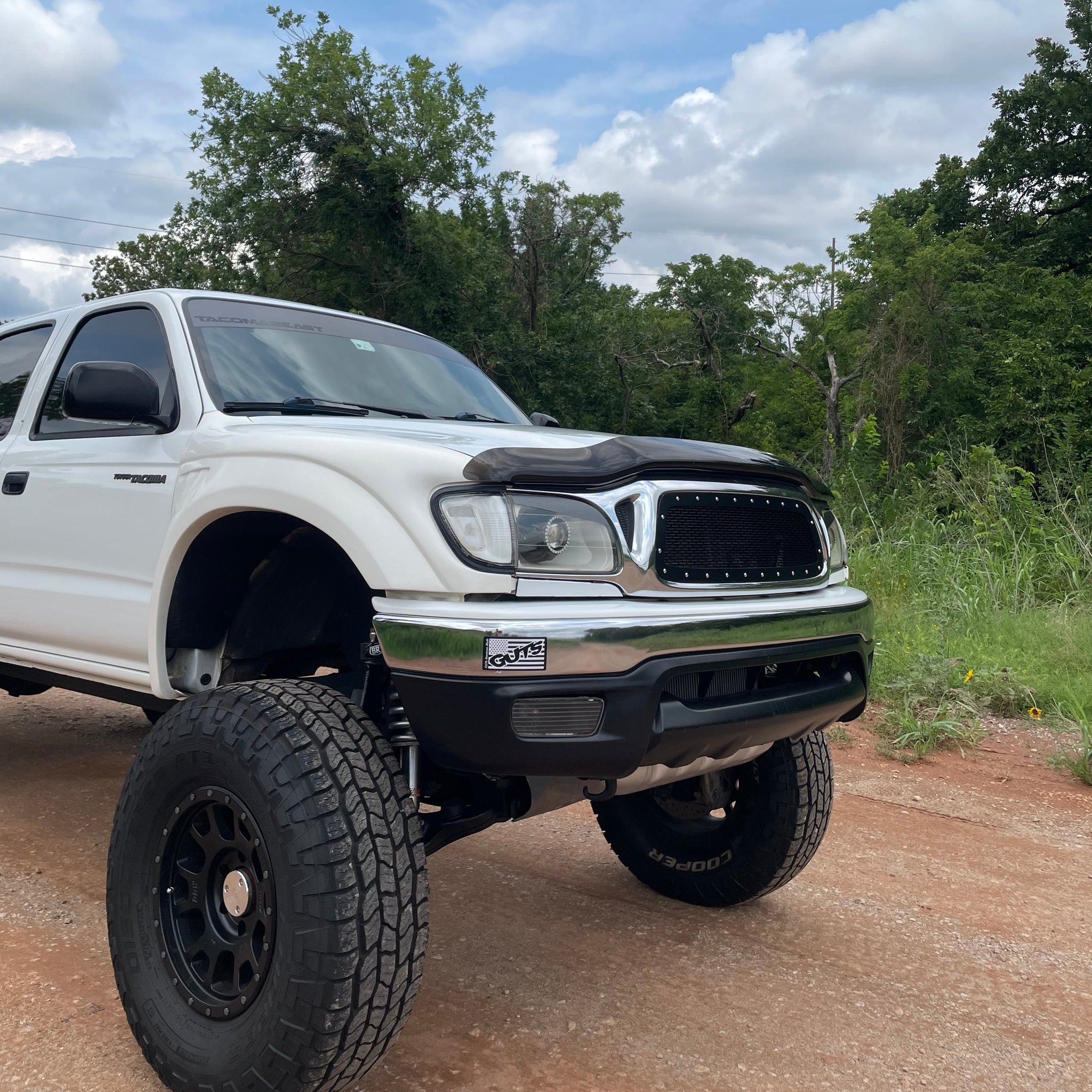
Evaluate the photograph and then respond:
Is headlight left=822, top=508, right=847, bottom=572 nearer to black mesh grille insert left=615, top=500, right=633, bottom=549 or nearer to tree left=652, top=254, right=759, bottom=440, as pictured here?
black mesh grille insert left=615, top=500, right=633, bottom=549

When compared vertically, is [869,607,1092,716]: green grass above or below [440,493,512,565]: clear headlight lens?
below

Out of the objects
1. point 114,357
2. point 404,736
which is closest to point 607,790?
point 404,736

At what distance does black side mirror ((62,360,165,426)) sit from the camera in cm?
288

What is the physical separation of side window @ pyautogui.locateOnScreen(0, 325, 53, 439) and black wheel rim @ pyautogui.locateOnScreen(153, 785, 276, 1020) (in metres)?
2.24

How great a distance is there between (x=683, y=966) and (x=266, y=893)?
1.44 metres

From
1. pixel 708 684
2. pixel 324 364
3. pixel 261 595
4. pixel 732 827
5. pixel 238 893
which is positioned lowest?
pixel 732 827

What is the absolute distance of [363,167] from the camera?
25.5m

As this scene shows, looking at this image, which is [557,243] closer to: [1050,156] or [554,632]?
[1050,156]

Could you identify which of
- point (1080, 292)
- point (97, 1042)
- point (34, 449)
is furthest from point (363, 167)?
point (97, 1042)

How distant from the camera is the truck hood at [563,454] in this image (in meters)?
2.26

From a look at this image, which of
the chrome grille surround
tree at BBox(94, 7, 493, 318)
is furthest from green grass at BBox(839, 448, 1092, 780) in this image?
tree at BBox(94, 7, 493, 318)

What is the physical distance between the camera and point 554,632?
2.11 meters

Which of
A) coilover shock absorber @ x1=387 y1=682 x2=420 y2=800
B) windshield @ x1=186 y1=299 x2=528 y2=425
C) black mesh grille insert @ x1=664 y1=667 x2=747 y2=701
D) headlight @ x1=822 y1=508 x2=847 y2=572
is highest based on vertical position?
windshield @ x1=186 y1=299 x2=528 y2=425

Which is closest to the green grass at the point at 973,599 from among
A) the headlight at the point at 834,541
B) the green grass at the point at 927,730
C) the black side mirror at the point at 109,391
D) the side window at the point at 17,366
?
the green grass at the point at 927,730
